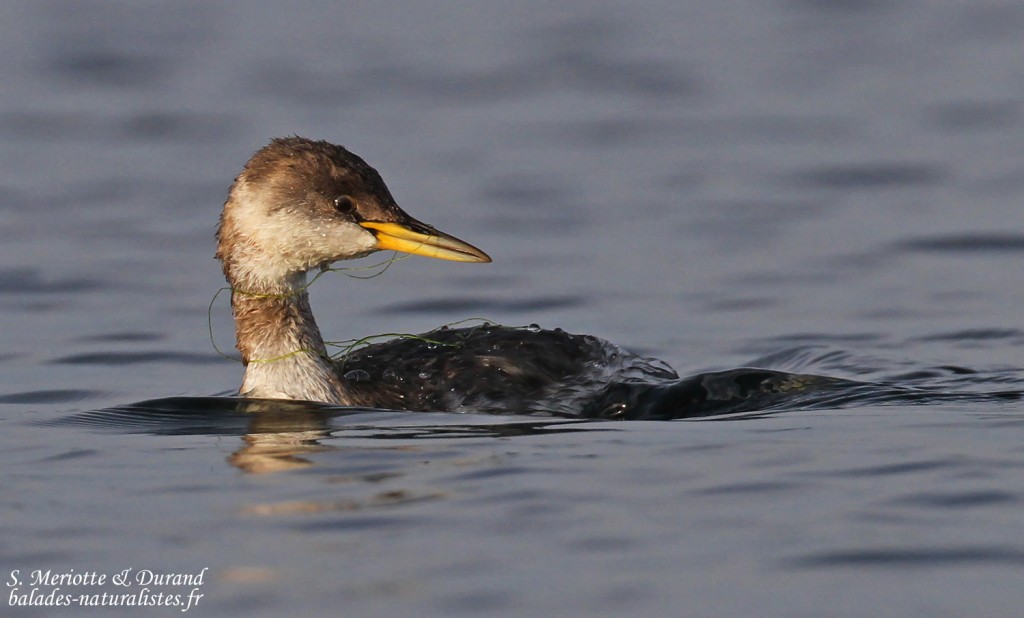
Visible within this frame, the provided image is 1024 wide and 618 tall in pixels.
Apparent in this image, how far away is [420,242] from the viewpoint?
30.4 ft

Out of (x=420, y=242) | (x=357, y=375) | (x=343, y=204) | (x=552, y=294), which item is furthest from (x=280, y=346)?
(x=552, y=294)

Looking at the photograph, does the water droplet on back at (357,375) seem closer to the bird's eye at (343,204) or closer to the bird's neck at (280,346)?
the bird's neck at (280,346)

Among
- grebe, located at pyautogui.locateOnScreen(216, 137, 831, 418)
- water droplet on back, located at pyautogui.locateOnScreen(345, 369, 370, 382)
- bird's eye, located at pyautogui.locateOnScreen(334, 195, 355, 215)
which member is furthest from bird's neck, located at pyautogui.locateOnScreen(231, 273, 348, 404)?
bird's eye, located at pyautogui.locateOnScreen(334, 195, 355, 215)

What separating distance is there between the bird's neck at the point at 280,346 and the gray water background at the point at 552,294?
38cm

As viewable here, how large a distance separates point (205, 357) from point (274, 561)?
505 cm

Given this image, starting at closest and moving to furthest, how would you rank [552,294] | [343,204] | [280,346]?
[343,204], [280,346], [552,294]

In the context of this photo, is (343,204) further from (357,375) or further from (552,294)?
(552,294)

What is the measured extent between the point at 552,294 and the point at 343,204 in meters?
3.30

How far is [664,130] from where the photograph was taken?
15.8 metres

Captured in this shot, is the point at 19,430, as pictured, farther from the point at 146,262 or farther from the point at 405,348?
the point at 146,262

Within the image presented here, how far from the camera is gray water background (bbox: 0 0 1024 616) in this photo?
21.2 feet

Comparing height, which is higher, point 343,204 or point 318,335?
point 343,204

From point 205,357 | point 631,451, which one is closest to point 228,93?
point 205,357

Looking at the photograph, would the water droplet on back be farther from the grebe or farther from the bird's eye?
the bird's eye
